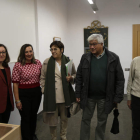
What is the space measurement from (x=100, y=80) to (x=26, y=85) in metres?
0.96

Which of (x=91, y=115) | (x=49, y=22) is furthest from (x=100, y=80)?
(x=49, y=22)

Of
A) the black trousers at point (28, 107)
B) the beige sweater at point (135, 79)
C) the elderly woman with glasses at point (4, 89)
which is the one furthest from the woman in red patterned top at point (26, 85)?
the beige sweater at point (135, 79)

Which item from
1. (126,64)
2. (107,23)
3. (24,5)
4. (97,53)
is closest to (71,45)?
(107,23)

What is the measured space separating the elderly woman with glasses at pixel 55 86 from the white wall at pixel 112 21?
132 inches

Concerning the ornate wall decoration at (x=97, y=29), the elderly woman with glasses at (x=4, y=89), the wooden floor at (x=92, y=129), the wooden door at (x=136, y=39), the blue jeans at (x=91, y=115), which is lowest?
the wooden floor at (x=92, y=129)

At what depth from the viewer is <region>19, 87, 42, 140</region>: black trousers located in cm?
210

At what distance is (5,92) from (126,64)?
13.5ft

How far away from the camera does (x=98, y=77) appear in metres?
1.98

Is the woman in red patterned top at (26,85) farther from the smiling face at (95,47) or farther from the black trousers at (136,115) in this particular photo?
the black trousers at (136,115)

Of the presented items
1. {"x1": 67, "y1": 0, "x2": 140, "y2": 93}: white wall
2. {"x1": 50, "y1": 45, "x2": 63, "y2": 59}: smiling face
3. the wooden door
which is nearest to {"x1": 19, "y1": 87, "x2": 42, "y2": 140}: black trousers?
{"x1": 50, "y1": 45, "x2": 63, "y2": 59}: smiling face

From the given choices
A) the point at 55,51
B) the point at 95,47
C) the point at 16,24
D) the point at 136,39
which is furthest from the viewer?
the point at 136,39

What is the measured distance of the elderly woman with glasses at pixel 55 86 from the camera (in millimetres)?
2053

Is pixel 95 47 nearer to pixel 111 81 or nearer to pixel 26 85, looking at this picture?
pixel 111 81

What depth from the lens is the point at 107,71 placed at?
6.38 ft
